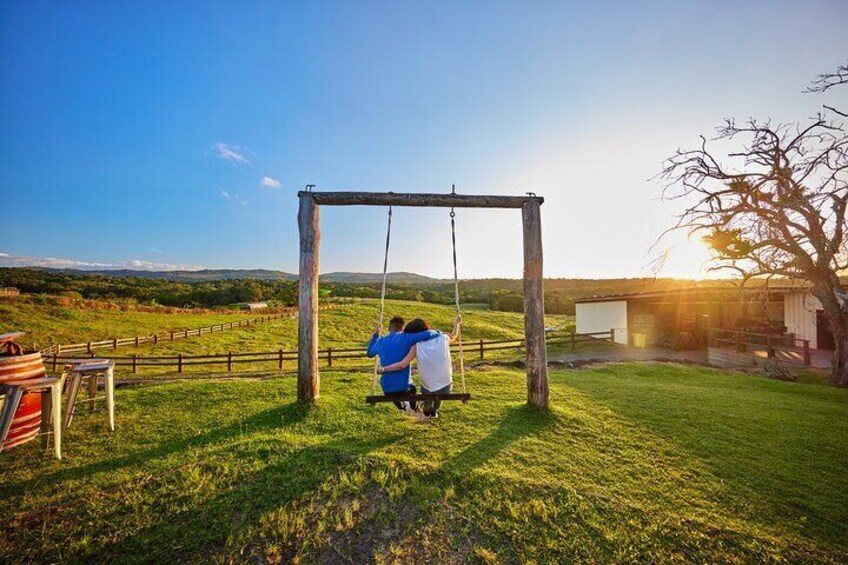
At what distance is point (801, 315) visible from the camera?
1625cm

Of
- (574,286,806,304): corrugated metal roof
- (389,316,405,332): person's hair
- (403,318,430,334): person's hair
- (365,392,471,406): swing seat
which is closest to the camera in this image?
(365,392,471,406): swing seat

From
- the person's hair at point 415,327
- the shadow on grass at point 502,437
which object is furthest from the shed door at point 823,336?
the person's hair at point 415,327

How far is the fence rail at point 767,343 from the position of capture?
13734 millimetres

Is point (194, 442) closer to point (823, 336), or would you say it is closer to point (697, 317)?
point (697, 317)

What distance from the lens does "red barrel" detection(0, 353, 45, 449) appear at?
4.28 meters

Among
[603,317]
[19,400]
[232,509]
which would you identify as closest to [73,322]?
[19,400]

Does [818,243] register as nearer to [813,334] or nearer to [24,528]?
[813,334]

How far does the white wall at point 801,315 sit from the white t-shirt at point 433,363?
20.0 meters

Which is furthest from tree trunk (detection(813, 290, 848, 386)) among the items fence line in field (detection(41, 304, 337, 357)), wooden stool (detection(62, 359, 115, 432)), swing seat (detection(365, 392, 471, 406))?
fence line in field (detection(41, 304, 337, 357))

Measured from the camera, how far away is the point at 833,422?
6.69m

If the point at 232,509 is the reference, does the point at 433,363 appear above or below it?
above

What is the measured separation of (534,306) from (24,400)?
7.39 m

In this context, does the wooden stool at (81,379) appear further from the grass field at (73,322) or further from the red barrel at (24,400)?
the grass field at (73,322)

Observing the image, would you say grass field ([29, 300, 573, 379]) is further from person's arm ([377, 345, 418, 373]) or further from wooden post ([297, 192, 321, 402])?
person's arm ([377, 345, 418, 373])
